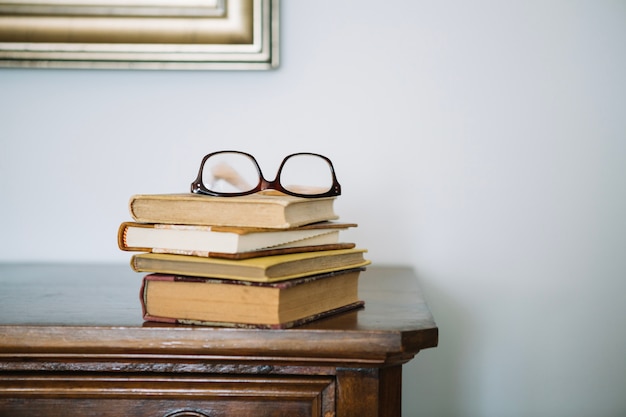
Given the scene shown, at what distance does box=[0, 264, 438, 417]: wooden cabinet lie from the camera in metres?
0.73

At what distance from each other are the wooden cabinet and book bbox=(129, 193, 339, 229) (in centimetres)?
12

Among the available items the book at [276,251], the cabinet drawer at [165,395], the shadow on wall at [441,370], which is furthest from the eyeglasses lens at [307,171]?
the cabinet drawer at [165,395]

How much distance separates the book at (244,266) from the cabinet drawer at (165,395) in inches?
4.9

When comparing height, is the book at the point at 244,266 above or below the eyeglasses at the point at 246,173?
below

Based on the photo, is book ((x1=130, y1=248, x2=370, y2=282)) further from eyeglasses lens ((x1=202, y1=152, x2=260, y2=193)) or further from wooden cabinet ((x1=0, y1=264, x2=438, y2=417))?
eyeglasses lens ((x1=202, y1=152, x2=260, y2=193))

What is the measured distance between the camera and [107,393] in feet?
2.56

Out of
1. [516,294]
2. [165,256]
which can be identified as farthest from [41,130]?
[516,294]

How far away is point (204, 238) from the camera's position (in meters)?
0.76

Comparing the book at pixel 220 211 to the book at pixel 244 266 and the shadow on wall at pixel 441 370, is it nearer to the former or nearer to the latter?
the book at pixel 244 266

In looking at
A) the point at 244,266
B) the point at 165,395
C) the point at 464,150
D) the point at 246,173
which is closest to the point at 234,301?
the point at 244,266

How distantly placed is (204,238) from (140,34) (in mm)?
697

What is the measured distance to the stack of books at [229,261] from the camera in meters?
0.73

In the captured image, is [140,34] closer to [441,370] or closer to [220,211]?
[220,211]

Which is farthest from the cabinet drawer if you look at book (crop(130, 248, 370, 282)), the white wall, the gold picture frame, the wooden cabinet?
the gold picture frame
